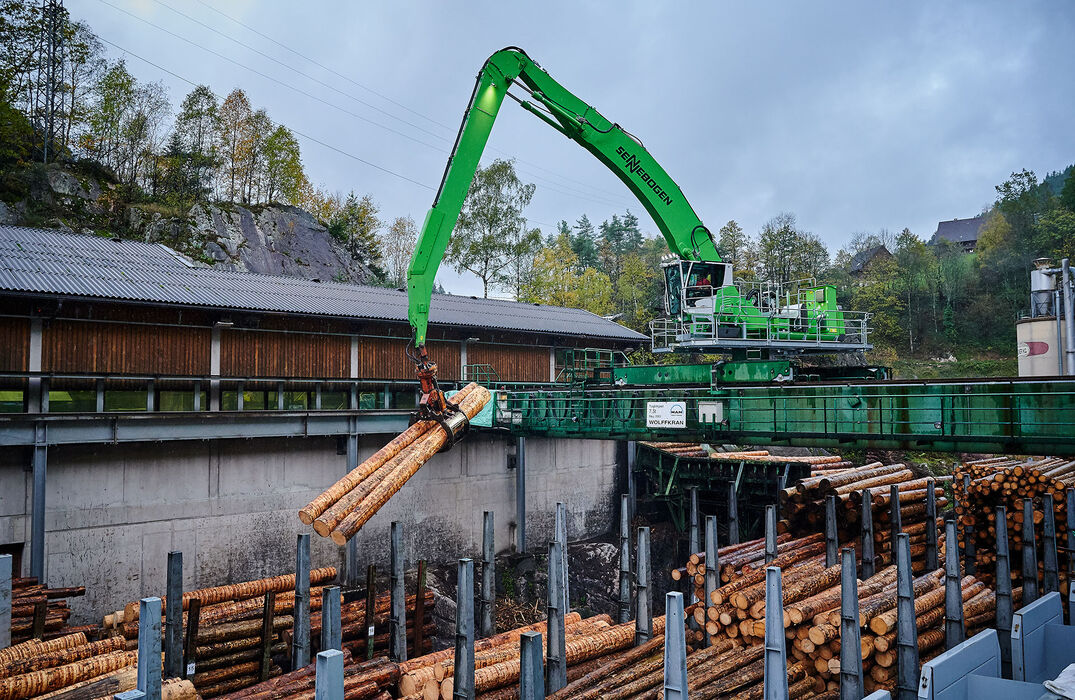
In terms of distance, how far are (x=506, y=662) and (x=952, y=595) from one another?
6452mm

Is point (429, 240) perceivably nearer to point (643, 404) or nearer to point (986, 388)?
point (643, 404)

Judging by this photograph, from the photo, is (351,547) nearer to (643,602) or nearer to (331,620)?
(331,620)

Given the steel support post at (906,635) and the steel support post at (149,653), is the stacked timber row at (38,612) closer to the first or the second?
the steel support post at (149,653)

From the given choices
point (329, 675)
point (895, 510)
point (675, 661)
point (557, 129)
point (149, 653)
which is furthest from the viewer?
point (557, 129)

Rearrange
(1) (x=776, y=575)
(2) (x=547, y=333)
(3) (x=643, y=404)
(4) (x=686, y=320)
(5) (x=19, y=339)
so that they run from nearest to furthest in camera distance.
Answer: (1) (x=776, y=575), (5) (x=19, y=339), (3) (x=643, y=404), (4) (x=686, y=320), (2) (x=547, y=333)

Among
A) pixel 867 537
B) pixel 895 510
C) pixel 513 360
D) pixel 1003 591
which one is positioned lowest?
pixel 1003 591

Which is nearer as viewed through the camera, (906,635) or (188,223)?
→ (906,635)

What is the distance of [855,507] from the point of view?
45.1 ft

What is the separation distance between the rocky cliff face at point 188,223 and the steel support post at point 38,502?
57.5 ft

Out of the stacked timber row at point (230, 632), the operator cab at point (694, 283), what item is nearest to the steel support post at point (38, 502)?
the stacked timber row at point (230, 632)

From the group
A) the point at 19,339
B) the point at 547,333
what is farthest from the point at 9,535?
the point at 547,333

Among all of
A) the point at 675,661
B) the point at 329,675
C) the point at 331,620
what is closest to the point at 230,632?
the point at 331,620

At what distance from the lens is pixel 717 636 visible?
10.5 metres

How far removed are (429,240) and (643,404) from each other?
6183mm
